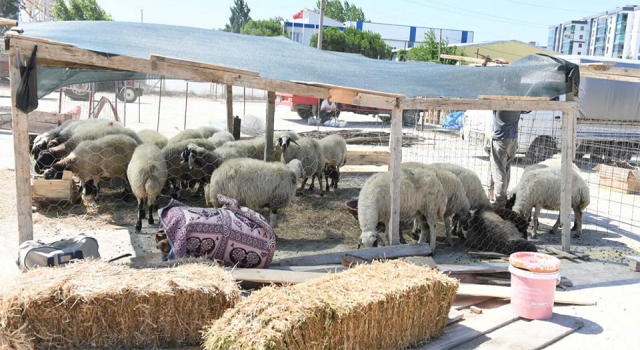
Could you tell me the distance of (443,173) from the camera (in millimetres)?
8297

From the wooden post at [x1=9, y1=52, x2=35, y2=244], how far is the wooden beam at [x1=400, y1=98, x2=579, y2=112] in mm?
4044

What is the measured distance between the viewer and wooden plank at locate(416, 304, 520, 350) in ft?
15.4

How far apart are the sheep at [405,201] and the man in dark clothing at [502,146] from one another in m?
2.32

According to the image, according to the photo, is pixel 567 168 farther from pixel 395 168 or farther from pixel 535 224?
A: pixel 395 168

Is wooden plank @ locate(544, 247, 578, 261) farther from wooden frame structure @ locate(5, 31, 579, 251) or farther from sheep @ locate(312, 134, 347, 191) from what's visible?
sheep @ locate(312, 134, 347, 191)

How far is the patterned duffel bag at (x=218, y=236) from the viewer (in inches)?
220

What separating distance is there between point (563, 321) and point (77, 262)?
442 cm

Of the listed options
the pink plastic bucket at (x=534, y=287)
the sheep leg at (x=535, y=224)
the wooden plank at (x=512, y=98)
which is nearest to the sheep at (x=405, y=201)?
the wooden plank at (x=512, y=98)

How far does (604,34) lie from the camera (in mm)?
133250

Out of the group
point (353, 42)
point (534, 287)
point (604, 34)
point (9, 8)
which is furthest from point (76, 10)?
point (604, 34)

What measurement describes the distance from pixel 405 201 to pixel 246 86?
263cm

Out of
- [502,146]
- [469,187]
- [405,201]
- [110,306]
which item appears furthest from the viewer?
[502,146]

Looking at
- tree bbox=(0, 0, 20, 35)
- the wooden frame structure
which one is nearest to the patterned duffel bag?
the wooden frame structure

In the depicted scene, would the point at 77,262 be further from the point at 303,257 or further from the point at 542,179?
the point at 542,179
